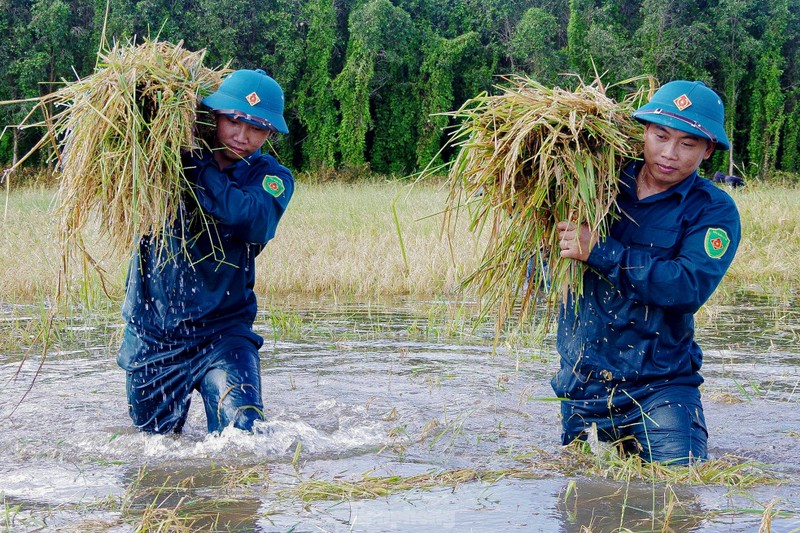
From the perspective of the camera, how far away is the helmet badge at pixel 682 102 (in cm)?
376

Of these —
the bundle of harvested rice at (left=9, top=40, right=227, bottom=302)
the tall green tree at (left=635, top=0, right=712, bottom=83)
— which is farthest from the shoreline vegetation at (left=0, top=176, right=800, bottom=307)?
the tall green tree at (left=635, top=0, right=712, bottom=83)

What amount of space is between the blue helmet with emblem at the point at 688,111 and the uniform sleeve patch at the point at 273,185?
1536 mm

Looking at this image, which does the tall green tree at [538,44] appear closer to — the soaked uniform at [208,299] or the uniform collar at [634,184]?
the uniform collar at [634,184]

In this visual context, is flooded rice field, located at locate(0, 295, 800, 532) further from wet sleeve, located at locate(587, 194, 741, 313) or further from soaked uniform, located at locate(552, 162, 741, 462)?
wet sleeve, located at locate(587, 194, 741, 313)

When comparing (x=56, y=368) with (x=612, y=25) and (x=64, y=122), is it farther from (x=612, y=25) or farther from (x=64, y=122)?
(x=612, y=25)

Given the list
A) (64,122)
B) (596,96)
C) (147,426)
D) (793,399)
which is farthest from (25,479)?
(793,399)

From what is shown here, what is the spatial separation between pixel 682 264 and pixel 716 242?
17 centimetres

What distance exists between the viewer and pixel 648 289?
3615mm

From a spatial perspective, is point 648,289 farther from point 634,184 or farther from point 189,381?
point 189,381

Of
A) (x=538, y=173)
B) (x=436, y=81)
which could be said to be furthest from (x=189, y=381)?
(x=436, y=81)

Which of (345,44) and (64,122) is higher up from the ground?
(345,44)

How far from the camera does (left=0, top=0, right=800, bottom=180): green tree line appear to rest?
26.8 m

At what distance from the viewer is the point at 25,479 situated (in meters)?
3.79

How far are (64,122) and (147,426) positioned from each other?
4.73 feet
